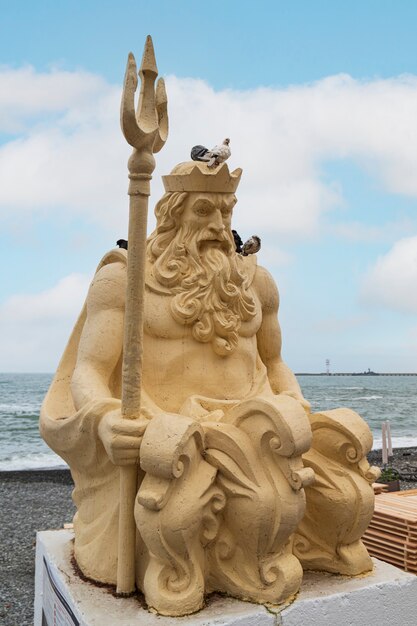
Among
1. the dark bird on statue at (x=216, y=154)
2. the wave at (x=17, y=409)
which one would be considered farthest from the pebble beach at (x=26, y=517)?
the wave at (x=17, y=409)

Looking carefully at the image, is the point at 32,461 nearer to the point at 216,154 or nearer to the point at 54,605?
the point at 54,605

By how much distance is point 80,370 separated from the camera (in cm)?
314

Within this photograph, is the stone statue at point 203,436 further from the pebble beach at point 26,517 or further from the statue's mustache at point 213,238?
the pebble beach at point 26,517

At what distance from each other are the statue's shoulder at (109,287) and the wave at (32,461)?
11.9m

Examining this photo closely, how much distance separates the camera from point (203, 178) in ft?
10.3

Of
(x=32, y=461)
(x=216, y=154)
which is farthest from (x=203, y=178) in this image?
(x=32, y=461)

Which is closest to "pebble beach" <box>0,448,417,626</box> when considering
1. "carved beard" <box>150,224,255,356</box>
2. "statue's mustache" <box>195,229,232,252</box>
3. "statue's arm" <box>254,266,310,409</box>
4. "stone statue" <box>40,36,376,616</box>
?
"stone statue" <box>40,36,376,616</box>

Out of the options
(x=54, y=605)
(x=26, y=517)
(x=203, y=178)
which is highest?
(x=203, y=178)

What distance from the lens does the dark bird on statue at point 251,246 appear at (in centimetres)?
360

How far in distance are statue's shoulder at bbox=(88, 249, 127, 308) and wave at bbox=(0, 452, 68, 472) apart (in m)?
11.9

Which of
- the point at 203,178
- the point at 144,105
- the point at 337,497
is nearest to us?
the point at 144,105

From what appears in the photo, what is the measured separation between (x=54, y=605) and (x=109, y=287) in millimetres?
1504

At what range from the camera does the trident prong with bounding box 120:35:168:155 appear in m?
2.51

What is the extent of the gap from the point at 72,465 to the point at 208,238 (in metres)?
1.24
